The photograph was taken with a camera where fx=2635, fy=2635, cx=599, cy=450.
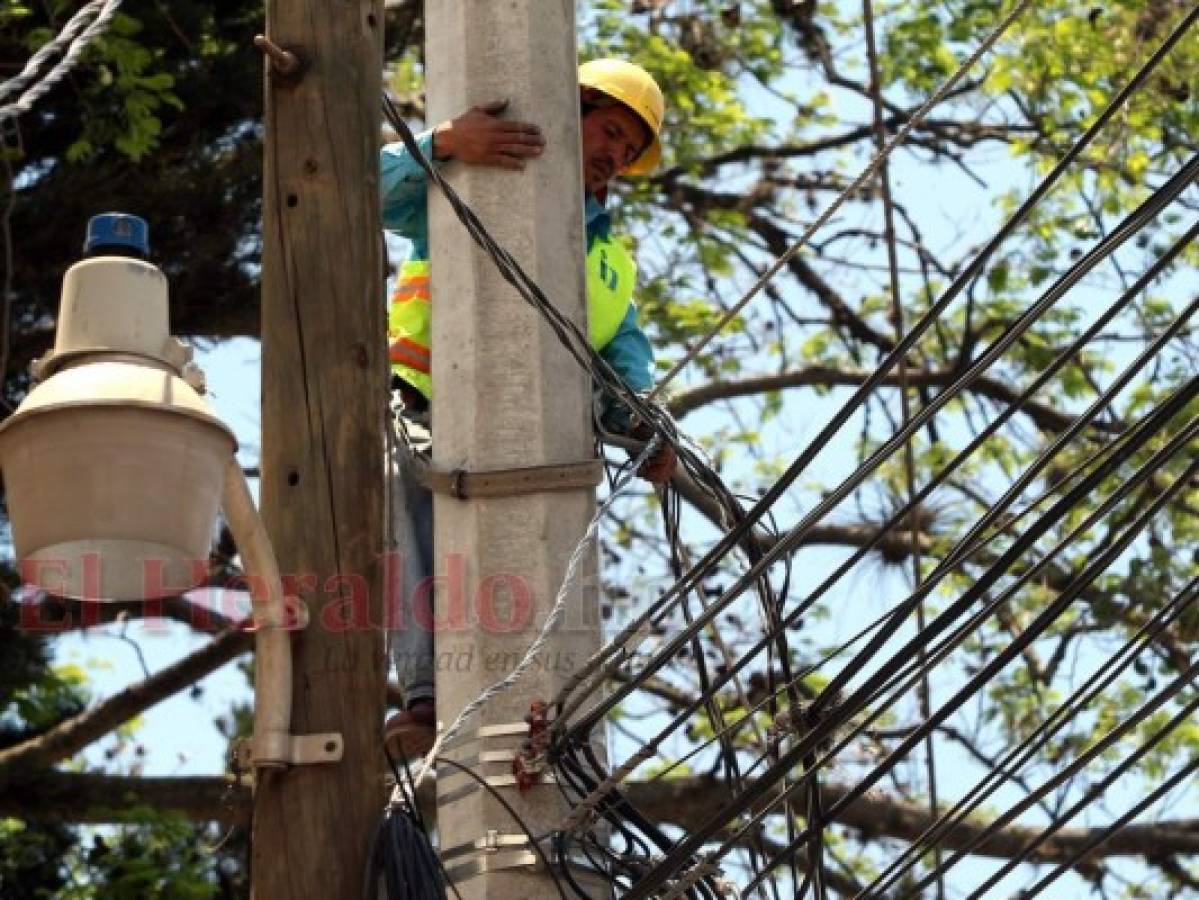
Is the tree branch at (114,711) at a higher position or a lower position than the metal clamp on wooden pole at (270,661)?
higher

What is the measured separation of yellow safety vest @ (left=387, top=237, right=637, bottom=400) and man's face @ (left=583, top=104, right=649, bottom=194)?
8.1 inches

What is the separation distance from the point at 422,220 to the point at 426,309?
0.66 ft

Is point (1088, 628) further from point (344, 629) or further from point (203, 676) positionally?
point (344, 629)

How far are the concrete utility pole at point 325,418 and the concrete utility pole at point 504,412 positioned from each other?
0.54 m

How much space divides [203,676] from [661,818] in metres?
2.04

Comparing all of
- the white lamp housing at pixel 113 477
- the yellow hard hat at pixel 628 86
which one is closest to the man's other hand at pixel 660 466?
the yellow hard hat at pixel 628 86

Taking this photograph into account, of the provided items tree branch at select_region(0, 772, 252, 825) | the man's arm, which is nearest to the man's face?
the man's arm

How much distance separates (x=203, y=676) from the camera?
11.0 metres

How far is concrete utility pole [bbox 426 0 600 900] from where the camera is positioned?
5008mm

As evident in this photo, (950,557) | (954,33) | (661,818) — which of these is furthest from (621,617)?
(950,557)

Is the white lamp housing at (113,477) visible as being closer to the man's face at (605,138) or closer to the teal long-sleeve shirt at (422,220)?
the teal long-sleeve shirt at (422,220)

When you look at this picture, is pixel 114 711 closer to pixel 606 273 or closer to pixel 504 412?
pixel 606 273

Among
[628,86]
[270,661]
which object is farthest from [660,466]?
[270,661]

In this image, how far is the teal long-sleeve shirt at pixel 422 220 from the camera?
5.70 metres
